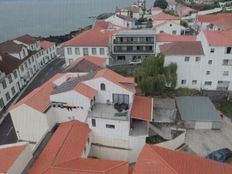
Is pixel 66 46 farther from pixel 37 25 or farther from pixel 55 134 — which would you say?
pixel 37 25

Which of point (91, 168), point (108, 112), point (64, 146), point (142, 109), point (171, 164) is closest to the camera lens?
point (171, 164)

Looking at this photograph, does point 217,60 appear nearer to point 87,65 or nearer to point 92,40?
point 87,65

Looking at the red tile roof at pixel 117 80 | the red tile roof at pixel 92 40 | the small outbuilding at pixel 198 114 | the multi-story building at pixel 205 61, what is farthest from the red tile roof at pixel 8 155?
the red tile roof at pixel 92 40

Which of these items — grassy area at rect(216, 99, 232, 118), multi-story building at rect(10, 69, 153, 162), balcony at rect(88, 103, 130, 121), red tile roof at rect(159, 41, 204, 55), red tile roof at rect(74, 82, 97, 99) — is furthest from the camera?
red tile roof at rect(159, 41, 204, 55)

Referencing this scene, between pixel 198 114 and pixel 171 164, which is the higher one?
pixel 171 164

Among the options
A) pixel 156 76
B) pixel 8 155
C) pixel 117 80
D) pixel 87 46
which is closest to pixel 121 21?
pixel 87 46

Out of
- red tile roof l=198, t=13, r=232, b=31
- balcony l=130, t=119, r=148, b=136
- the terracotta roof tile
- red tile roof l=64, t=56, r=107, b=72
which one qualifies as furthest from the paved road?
red tile roof l=198, t=13, r=232, b=31

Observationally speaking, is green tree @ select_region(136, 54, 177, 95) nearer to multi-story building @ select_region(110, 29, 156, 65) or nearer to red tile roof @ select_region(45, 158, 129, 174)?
multi-story building @ select_region(110, 29, 156, 65)
